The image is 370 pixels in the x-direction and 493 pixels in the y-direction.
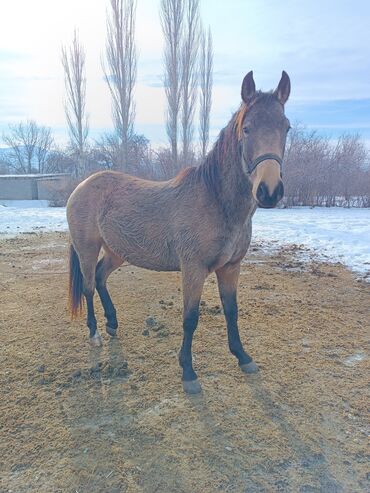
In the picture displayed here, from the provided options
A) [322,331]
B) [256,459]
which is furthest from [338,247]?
Answer: [256,459]

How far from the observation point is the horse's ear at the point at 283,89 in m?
2.27

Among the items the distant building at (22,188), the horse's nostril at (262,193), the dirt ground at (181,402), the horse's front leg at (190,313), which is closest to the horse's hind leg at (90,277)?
the dirt ground at (181,402)

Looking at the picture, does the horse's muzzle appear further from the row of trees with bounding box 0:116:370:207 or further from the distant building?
the distant building

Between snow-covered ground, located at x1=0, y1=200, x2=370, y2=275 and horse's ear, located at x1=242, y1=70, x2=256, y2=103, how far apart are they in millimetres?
4291

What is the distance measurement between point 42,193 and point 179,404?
20.1 metres

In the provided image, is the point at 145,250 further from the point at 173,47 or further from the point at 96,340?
the point at 173,47

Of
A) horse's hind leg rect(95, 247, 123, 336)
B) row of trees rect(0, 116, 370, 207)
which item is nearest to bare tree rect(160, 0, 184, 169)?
row of trees rect(0, 116, 370, 207)

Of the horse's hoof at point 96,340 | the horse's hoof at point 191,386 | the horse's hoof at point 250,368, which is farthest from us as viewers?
the horse's hoof at point 96,340

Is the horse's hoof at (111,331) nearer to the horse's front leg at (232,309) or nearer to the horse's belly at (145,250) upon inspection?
the horse's belly at (145,250)

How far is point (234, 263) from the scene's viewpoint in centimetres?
283

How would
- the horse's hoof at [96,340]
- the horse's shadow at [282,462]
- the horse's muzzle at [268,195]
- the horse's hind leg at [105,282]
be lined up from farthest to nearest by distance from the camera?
the horse's hind leg at [105,282] → the horse's hoof at [96,340] → the horse's muzzle at [268,195] → the horse's shadow at [282,462]

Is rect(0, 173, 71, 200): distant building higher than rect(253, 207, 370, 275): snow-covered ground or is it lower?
higher

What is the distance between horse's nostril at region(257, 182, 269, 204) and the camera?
2.00 meters

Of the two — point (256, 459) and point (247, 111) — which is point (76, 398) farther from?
point (247, 111)
